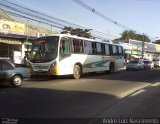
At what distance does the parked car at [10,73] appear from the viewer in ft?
61.7

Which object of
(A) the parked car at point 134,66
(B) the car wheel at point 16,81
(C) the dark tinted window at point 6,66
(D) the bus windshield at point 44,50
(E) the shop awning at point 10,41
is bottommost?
(B) the car wheel at point 16,81

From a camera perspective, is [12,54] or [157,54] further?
[157,54]

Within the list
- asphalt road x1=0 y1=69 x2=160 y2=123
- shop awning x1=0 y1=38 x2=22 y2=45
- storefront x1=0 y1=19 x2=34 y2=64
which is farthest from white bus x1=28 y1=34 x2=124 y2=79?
storefront x1=0 y1=19 x2=34 y2=64

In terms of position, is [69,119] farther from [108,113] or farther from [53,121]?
[108,113]

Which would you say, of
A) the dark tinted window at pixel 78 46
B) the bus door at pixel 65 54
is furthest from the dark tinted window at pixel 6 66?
the dark tinted window at pixel 78 46

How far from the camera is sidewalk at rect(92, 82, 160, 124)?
34.4ft

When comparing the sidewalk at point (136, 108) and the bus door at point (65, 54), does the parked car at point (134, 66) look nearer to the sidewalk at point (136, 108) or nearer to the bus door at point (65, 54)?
the bus door at point (65, 54)

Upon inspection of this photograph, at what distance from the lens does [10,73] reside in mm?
19109

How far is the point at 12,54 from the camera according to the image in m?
39.8

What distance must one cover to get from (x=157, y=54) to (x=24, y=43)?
69.3 metres

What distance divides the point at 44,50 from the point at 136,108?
13635 millimetres

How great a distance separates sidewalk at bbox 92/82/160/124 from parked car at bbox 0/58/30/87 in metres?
7.03

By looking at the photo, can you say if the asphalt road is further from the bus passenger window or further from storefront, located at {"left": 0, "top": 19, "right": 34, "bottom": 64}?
storefront, located at {"left": 0, "top": 19, "right": 34, "bottom": 64}

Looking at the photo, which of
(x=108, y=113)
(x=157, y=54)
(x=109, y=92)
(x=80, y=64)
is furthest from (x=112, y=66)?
(x=157, y=54)
